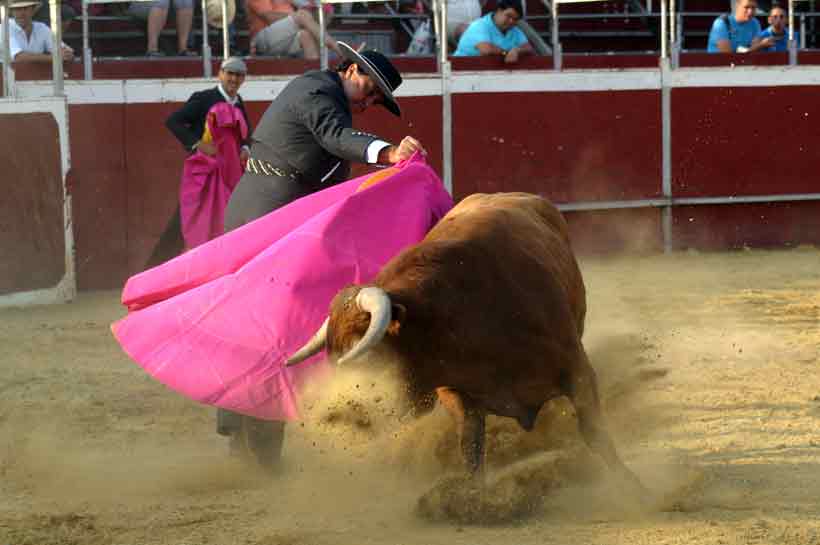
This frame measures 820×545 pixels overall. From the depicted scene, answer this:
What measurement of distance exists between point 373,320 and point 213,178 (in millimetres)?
4685

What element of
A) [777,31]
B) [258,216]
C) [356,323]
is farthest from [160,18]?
[356,323]

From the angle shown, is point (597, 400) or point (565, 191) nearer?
point (597, 400)

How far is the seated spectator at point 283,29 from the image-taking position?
10.3 metres

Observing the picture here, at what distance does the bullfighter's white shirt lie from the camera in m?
9.53

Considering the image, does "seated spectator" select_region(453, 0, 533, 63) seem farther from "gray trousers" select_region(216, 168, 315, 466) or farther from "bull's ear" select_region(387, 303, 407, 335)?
"bull's ear" select_region(387, 303, 407, 335)

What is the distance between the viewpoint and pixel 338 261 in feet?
14.1

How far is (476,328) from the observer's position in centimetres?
357

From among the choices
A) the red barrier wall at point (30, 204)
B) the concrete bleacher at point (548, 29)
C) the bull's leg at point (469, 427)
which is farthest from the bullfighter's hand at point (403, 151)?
the concrete bleacher at point (548, 29)

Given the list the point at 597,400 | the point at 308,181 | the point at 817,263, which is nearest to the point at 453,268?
the point at 597,400

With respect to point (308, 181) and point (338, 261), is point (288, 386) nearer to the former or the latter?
point (338, 261)

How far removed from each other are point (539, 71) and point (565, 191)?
87 cm

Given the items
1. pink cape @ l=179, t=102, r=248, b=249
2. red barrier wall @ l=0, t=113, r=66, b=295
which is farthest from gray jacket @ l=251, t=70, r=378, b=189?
red barrier wall @ l=0, t=113, r=66, b=295

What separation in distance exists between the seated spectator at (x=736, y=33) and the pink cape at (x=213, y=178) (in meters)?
5.85

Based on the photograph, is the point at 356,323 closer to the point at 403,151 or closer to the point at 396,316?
the point at 396,316
